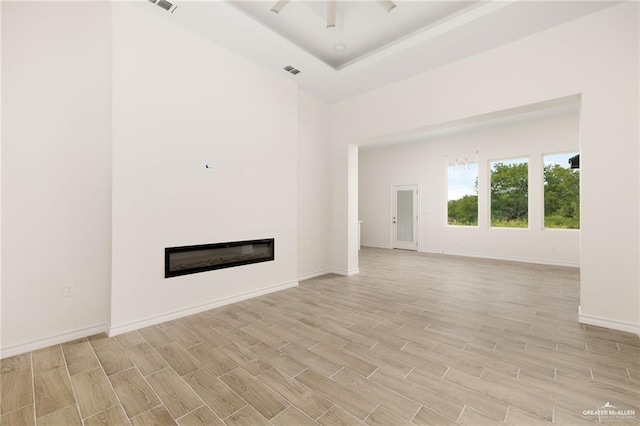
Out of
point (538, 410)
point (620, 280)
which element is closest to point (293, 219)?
point (538, 410)

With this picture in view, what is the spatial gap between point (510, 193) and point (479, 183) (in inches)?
29.4

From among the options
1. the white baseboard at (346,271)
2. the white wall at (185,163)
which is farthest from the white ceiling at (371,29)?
the white baseboard at (346,271)

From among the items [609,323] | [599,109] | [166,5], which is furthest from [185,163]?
[609,323]

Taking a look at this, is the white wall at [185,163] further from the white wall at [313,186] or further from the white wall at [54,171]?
the white wall at [313,186]

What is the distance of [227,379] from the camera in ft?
6.68

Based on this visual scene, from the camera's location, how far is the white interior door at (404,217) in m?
8.67

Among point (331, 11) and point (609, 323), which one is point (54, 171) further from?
point (609, 323)

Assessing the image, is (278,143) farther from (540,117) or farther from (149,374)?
(540,117)

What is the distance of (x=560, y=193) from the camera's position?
6.48 m

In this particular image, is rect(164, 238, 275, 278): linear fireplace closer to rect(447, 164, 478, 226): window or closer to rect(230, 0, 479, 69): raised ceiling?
rect(230, 0, 479, 69): raised ceiling

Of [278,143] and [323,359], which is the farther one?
[278,143]

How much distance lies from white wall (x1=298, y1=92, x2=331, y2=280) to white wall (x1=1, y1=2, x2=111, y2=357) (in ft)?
9.33

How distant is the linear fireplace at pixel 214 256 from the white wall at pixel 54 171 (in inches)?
23.8

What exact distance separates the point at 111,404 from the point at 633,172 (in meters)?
4.89
